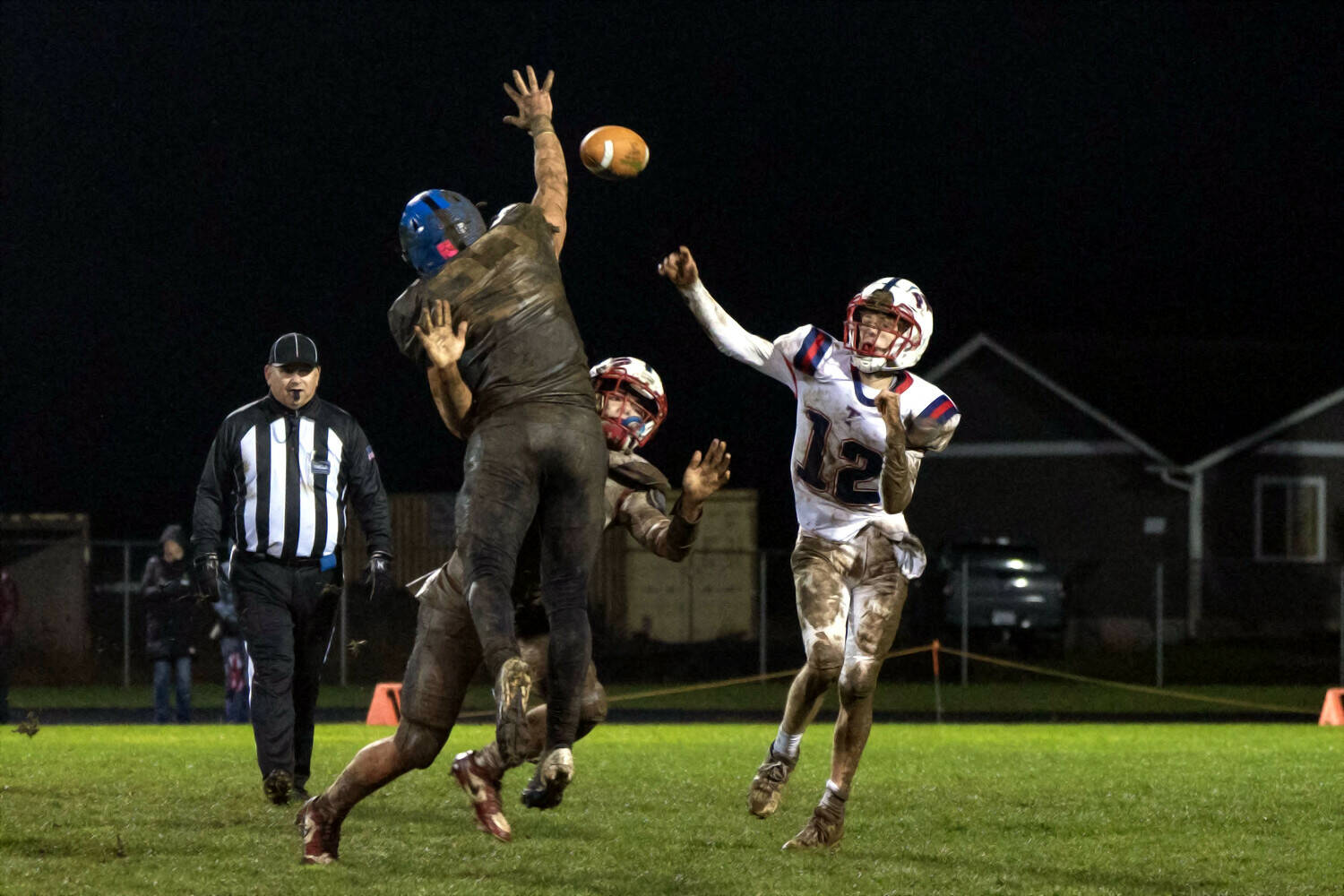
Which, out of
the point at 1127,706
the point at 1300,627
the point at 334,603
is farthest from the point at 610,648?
the point at 334,603

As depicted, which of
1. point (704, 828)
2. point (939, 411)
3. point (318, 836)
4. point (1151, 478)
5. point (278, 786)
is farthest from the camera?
point (1151, 478)

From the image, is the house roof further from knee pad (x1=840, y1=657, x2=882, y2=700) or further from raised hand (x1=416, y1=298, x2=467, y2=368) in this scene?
raised hand (x1=416, y1=298, x2=467, y2=368)

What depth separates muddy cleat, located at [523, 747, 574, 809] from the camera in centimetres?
635

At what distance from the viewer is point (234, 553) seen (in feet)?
32.1

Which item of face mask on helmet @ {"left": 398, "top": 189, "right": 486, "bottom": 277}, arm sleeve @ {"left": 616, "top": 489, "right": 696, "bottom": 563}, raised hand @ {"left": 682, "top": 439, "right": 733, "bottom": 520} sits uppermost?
face mask on helmet @ {"left": 398, "top": 189, "right": 486, "bottom": 277}

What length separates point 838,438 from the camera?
869 centimetres

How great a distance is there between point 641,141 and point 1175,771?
20.3 ft

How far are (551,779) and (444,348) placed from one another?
5.33 ft

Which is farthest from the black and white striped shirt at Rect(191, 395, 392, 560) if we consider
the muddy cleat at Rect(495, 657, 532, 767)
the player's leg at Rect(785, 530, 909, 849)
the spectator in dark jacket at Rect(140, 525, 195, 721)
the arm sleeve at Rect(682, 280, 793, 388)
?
the spectator in dark jacket at Rect(140, 525, 195, 721)

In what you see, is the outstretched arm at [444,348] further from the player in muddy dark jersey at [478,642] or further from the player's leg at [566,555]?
the player's leg at [566,555]

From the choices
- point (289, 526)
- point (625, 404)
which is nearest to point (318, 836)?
point (625, 404)

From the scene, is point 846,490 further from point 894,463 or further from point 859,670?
point 859,670

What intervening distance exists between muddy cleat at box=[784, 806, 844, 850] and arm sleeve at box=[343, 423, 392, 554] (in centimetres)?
328

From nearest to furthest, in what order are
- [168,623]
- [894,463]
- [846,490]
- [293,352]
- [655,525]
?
[655,525] < [894,463] < [846,490] < [293,352] < [168,623]
